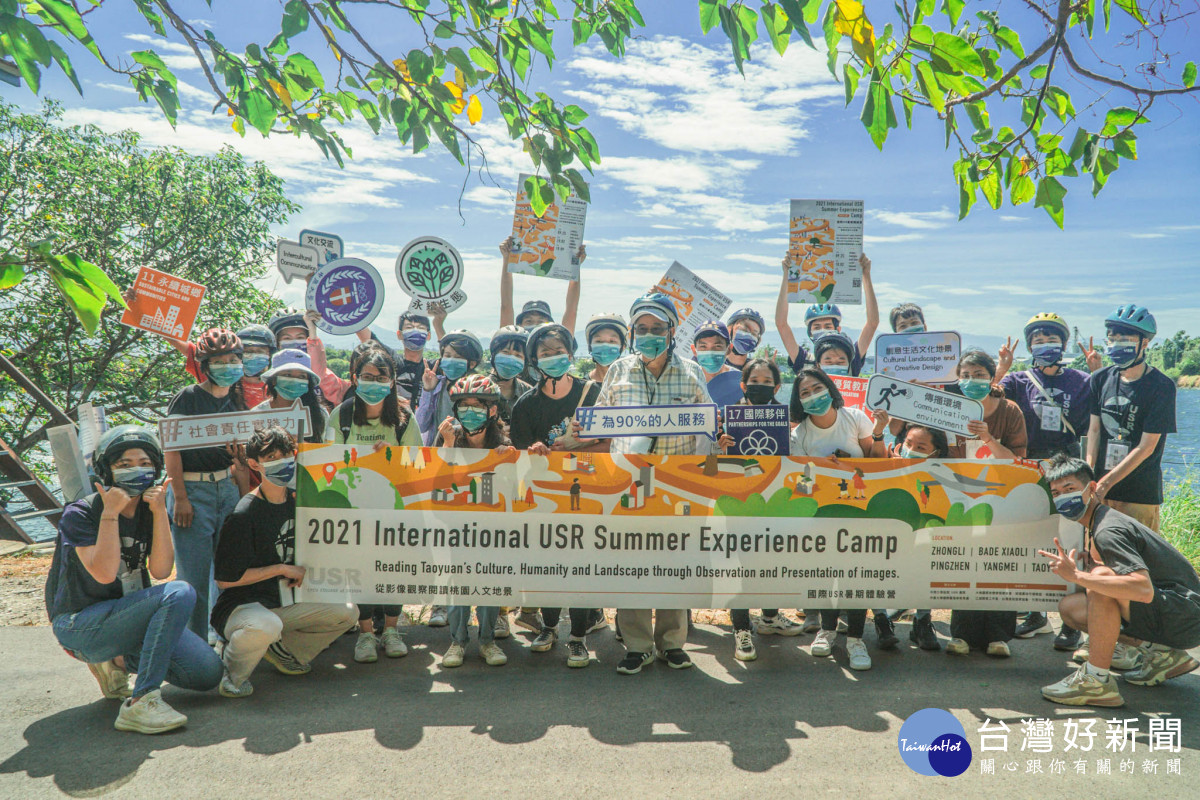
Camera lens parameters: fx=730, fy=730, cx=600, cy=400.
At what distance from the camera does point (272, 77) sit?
13.2 ft

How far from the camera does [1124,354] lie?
5.46 m

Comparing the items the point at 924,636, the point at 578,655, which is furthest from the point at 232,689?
the point at 924,636

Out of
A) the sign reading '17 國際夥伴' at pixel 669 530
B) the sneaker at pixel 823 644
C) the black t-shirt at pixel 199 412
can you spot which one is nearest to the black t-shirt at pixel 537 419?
the sign reading '17 國際夥伴' at pixel 669 530

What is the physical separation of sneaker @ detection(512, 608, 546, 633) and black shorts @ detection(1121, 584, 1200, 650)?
4.04 meters

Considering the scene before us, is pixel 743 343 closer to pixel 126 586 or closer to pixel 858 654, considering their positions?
pixel 858 654

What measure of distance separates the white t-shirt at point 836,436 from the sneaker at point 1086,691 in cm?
184

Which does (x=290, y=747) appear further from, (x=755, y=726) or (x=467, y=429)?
(x=755, y=726)

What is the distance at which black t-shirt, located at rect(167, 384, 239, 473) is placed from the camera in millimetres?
4910

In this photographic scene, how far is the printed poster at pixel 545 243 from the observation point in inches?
294

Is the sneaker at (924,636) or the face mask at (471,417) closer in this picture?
the face mask at (471,417)

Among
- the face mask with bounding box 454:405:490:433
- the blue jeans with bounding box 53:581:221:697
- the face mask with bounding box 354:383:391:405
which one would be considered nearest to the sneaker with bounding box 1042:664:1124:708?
the face mask with bounding box 454:405:490:433

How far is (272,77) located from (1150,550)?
5923mm

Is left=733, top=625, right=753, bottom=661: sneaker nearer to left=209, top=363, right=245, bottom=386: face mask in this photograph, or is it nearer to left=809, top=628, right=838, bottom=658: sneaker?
left=809, top=628, right=838, bottom=658: sneaker

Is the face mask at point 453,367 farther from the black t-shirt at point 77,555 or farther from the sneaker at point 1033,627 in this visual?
the sneaker at point 1033,627
